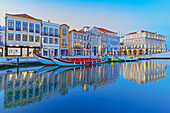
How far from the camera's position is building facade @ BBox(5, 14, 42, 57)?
28.2m

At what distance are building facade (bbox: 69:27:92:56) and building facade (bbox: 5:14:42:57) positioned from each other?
37.5ft

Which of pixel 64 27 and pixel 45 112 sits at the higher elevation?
pixel 64 27

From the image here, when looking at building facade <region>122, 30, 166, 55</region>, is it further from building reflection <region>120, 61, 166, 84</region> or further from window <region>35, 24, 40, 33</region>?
window <region>35, 24, 40, 33</region>

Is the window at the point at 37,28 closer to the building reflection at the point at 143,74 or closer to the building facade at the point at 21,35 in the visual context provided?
the building facade at the point at 21,35

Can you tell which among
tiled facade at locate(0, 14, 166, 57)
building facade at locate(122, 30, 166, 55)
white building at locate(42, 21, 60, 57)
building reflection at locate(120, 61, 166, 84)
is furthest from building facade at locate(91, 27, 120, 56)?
building reflection at locate(120, 61, 166, 84)

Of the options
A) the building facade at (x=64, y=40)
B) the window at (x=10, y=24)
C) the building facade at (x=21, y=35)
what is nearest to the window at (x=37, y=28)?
the building facade at (x=21, y=35)

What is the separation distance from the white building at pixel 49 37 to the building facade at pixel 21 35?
1.51 m

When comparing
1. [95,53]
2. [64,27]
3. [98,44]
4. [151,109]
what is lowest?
[151,109]

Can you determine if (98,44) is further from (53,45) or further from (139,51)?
(139,51)

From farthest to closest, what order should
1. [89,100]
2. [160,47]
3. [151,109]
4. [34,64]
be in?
[160,47]
[34,64]
[89,100]
[151,109]

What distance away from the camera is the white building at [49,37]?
33688 mm

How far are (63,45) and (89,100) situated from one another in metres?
31.8

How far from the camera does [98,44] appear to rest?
50.1 metres

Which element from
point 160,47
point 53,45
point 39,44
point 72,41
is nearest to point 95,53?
point 72,41
